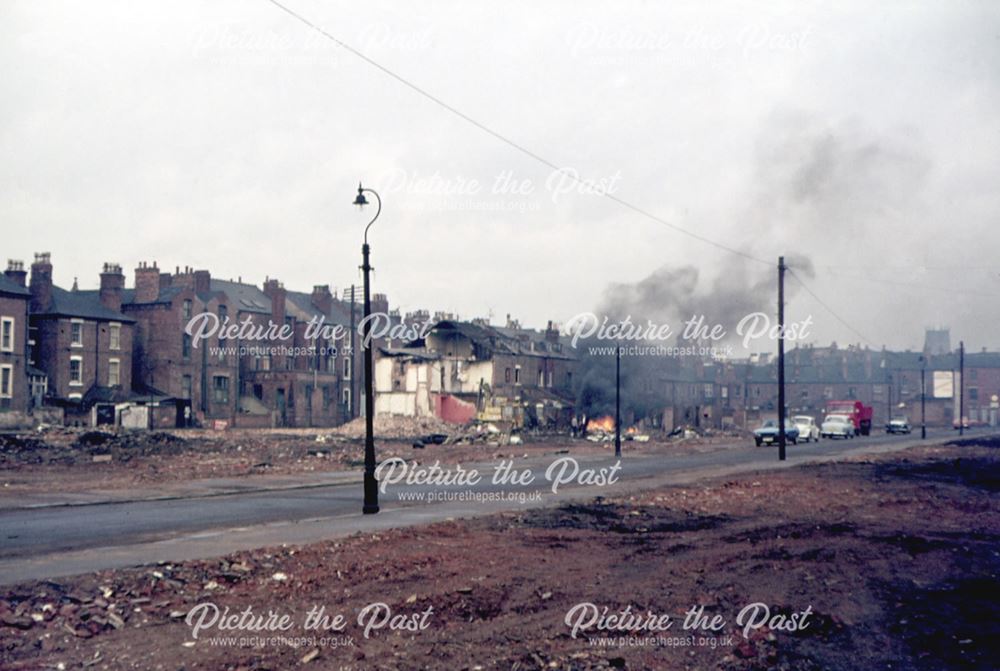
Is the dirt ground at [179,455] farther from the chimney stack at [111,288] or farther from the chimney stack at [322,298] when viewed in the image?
the chimney stack at [322,298]

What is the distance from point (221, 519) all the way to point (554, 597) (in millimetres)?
10918

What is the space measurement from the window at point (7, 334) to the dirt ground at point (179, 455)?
10.6 metres

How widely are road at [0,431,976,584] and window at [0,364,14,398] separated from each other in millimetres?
37732

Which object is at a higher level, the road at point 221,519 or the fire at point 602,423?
the road at point 221,519

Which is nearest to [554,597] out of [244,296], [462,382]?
[462,382]

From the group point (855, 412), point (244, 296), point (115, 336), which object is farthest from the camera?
point (244, 296)

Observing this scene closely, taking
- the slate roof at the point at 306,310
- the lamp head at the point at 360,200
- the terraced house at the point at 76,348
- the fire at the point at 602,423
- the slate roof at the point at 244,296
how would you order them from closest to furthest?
the lamp head at the point at 360,200 → the terraced house at the point at 76,348 → the fire at the point at 602,423 → the slate roof at the point at 244,296 → the slate roof at the point at 306,310

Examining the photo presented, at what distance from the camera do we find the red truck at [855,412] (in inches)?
2943

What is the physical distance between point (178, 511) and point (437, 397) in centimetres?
5683

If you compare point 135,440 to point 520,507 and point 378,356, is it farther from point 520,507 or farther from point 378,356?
point 378,356

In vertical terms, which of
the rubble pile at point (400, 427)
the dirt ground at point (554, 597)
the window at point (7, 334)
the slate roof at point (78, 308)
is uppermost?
the slate roof at point (78, 308)

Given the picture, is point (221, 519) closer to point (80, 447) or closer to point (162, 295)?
point (80, 447)

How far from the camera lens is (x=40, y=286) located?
207 ft

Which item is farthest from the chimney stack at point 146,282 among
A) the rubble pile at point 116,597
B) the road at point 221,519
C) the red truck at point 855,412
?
the rubble pile at point 116,597
